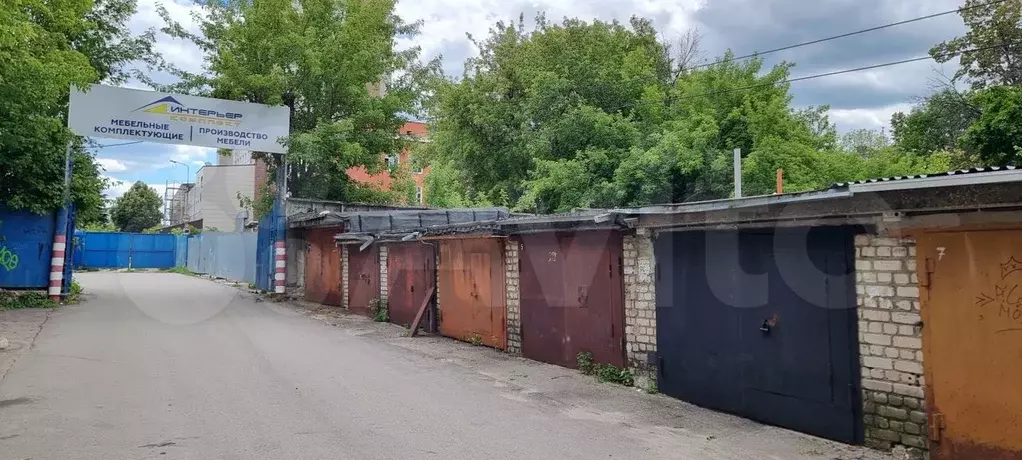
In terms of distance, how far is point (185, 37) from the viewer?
24.5 m

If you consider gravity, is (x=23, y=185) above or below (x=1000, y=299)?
above

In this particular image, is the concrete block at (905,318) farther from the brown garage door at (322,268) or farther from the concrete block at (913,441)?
the brown garage door at (322,268)

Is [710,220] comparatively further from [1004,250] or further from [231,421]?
[231,421]

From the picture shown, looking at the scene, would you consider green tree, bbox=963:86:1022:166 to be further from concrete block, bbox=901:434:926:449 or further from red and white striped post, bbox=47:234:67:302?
red and white striped post, bbox=47:234:67:302

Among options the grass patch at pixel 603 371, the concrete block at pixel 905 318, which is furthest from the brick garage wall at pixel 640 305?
the concrete block at pixel 905 318

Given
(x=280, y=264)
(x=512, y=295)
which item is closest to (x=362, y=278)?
(x=280, y=264)

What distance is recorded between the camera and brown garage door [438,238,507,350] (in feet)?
38.6

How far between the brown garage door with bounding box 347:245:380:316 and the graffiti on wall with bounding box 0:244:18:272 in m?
8.58

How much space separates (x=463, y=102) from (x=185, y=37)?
12067 mm

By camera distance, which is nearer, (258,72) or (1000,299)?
(1000,299)

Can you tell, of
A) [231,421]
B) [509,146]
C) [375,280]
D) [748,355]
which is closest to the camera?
[231,421]

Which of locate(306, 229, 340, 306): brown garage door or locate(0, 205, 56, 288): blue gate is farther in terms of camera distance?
locate(306, 229, 340, 306): brown garage door

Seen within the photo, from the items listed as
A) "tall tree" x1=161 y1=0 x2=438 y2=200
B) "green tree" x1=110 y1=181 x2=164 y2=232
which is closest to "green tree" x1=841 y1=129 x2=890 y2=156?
"tall tree" x1=161 y1=0 x2=438 y2=200

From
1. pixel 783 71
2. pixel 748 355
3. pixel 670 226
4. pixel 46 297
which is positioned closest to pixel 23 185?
pixel 46 297
